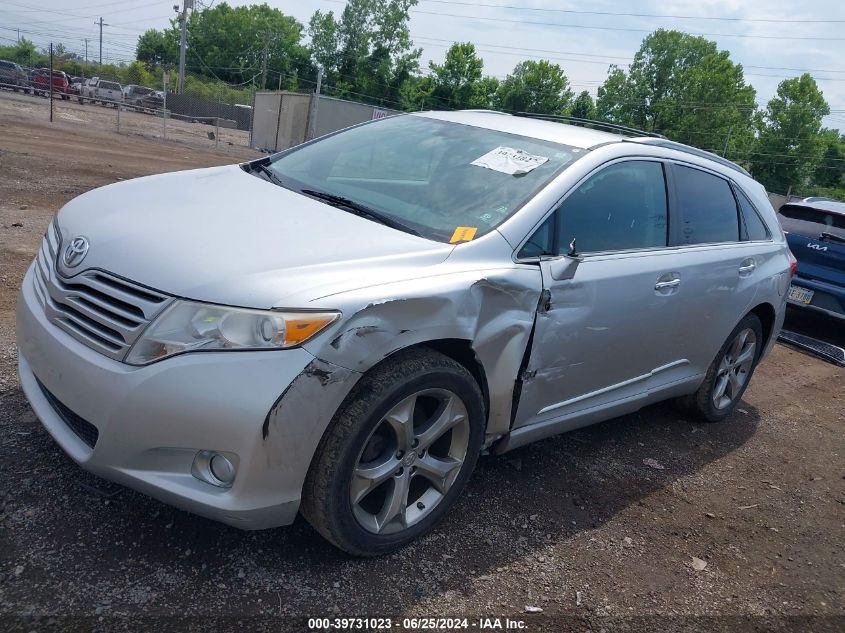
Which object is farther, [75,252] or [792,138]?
[792,138]

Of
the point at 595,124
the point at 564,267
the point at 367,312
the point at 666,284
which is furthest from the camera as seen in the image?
the point at 595,124

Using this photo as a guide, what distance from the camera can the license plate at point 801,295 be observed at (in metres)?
7.76

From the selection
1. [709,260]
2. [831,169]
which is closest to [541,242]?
[709,260]

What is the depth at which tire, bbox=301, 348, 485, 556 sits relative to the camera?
7.89 feet

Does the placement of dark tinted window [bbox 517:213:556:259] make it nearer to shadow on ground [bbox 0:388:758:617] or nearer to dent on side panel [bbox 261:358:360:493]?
dent on side panel [bbox 261:358:360:493]

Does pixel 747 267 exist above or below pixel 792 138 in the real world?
below

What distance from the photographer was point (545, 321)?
3.01 m

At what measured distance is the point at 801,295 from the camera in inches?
308

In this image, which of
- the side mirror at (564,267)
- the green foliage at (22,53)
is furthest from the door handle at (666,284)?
the green foliage at (22,53)

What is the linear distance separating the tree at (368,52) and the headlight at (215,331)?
7062 centimetres

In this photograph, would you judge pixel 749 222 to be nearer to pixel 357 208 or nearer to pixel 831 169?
pixel 357 208

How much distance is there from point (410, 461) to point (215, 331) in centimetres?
93

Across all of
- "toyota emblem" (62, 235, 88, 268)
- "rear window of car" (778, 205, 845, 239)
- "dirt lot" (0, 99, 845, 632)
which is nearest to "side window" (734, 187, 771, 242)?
"dirt lot" (0, 99, 845, 632)

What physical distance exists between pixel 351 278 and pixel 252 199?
90 cm
